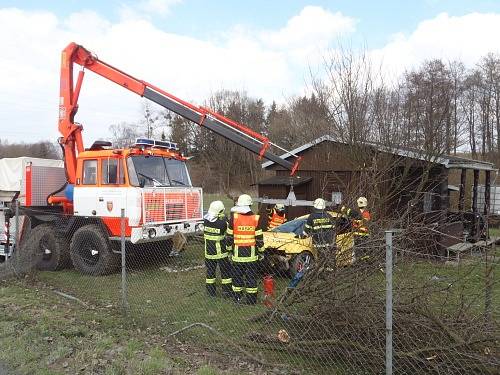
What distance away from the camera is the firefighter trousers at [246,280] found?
736cm

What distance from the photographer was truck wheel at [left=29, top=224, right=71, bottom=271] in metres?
10.5

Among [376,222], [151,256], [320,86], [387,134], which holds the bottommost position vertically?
[151,256]

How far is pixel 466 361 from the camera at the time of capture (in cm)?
421

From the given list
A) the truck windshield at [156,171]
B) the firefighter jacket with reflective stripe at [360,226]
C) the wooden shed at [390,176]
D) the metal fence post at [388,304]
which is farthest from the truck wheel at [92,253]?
the metal fence post at [388,304]

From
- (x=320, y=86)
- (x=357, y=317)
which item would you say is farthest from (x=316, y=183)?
(x=357, y=317)

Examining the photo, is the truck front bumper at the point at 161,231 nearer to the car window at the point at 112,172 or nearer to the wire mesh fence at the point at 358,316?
the car window at the point at 112,172

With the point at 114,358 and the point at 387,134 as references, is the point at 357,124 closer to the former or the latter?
the point at 387,134

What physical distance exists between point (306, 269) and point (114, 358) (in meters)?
2.34

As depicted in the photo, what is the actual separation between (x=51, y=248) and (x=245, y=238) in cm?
533

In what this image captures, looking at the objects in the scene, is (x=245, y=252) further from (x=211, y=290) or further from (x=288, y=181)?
(x=288, y=181)

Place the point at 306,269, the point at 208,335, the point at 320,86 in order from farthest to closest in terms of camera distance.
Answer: the point at 320,86 < the point at 208,335 < the point at 306,269

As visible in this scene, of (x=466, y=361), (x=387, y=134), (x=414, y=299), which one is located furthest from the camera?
(x=387, y=134)

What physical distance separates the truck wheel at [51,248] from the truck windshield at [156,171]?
7.61 ft

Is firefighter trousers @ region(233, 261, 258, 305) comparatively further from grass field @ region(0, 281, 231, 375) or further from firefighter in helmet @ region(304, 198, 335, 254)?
grass field @ region(0, 281, 231, 375)
